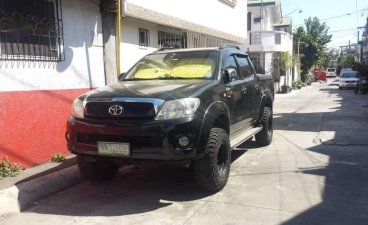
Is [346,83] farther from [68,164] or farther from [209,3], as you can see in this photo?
[68,164]

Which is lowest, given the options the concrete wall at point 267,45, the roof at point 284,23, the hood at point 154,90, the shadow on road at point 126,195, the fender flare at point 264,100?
the shadow on road at point 126,195

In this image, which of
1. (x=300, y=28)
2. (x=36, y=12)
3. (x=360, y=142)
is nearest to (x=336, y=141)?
(x=360, y=142)

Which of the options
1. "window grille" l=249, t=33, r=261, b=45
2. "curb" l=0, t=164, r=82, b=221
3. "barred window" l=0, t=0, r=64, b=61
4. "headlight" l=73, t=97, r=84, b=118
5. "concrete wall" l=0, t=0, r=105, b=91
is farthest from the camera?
"window grille" l=249, t=33, r=261, b=45

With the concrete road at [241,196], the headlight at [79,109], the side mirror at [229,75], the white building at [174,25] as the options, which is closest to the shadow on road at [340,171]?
the concrete road at [241,196]

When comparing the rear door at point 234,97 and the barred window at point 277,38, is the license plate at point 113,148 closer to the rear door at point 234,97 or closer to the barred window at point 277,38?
the rear door at point 234,97

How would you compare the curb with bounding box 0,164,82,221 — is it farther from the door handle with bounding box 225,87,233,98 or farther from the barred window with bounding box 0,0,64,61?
the door handle with bounding box 225,87,233,98

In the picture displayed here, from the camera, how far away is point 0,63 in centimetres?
589

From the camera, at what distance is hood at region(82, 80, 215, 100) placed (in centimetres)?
498

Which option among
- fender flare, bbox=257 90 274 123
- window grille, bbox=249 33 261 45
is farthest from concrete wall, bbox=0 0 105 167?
window grille, bbox=249 33 261 45

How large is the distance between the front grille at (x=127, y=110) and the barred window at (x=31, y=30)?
1.89 m

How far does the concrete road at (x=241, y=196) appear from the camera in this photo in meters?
4.64

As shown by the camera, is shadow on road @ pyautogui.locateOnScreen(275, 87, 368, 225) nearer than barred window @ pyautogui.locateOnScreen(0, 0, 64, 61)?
Yes

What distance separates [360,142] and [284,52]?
2168 cm

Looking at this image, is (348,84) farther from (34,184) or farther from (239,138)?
(34,184)
